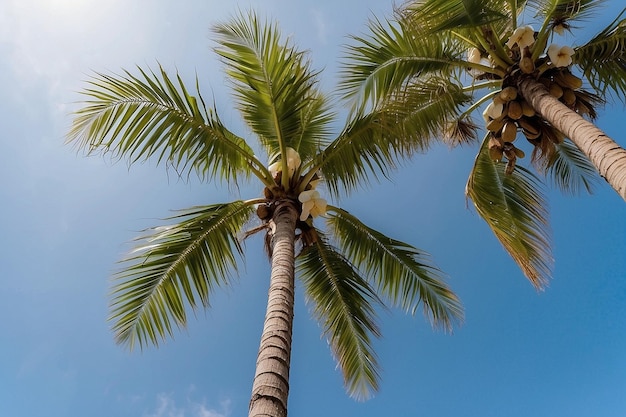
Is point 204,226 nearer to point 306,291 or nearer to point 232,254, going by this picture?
point 232,254

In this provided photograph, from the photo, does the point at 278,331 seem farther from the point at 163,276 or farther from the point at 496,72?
the point at 496,72

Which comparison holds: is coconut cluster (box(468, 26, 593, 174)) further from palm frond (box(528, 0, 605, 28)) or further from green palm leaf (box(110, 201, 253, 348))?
green palm leaf (box(110, 201, 253, 348))

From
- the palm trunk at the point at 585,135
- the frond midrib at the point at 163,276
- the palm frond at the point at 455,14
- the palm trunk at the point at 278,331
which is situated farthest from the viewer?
the frond midrib at the point at 163,276

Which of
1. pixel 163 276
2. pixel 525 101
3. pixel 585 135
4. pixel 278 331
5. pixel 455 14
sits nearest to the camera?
pixel 278 331

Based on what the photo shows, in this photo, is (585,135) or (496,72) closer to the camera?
(585,135)

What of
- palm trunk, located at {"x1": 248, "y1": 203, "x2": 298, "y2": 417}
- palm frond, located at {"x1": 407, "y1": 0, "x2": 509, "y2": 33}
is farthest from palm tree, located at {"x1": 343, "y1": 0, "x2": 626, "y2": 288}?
palm trunk, located at {"x1": 248, "y1": 203, "x2": 298, "y2": 417}

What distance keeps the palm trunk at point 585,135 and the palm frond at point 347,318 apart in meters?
3.34

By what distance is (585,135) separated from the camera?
5359 mm

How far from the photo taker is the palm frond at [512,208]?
7.40 meters

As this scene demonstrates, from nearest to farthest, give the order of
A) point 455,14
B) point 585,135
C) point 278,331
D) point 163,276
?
point 278,331, point 585,135, point 455,14, point 163,276

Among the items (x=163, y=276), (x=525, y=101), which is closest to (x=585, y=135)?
(x=525, y=101)

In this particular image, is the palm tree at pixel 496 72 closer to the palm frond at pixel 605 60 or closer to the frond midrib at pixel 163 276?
the palm frond at pixel 605 60

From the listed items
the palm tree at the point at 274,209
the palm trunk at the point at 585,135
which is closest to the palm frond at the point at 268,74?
the palm tree at the point at 274,209

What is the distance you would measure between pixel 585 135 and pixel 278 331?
3.76 meters
